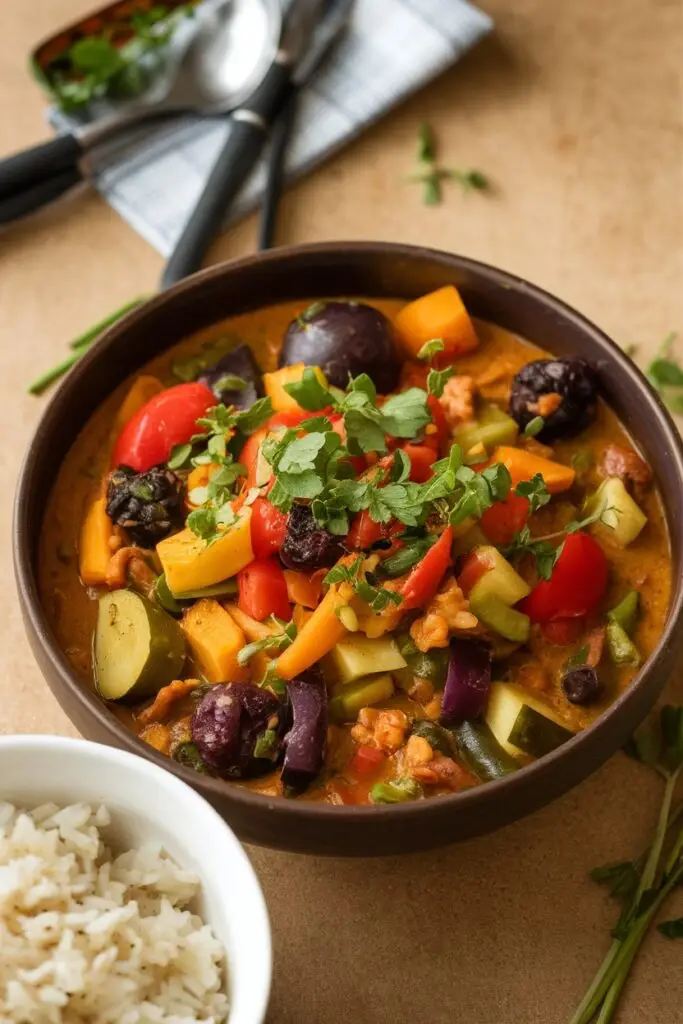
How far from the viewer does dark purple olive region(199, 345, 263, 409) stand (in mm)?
2734

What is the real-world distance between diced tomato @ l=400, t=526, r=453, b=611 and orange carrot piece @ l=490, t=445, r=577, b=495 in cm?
32

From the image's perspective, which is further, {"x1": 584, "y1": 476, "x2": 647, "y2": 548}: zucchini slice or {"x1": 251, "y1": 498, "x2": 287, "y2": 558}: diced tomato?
{"x1": 584, "y1": 476, "x2": 647, "y2": 548}: zucchini slice

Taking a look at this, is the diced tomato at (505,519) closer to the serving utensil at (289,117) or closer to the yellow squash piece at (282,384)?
the yellow squash piece at (282,384)

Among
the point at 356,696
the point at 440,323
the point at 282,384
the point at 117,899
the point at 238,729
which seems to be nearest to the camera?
the point at 117,899

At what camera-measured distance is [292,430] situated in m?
2.41

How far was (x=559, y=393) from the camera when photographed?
104 inches

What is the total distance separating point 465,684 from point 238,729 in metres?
0.45

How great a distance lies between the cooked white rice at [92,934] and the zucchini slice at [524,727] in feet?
2.17

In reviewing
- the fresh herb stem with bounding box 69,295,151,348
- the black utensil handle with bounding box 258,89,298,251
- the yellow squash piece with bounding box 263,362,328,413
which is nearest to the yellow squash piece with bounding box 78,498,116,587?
the yellow squash piece with bounding box 263,362,328,413

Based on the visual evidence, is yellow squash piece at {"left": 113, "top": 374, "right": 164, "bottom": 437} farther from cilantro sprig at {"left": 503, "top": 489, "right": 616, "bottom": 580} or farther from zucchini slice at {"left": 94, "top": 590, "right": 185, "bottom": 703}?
cilantro sprig at {"left": 503, "top": 489, "right": 616, "bottom": 580}

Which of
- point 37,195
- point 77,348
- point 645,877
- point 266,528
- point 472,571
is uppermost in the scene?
point 37,195

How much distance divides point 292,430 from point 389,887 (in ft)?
3.20

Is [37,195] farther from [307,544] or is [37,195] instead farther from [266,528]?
[307,544]

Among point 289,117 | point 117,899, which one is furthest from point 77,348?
point 117,899
